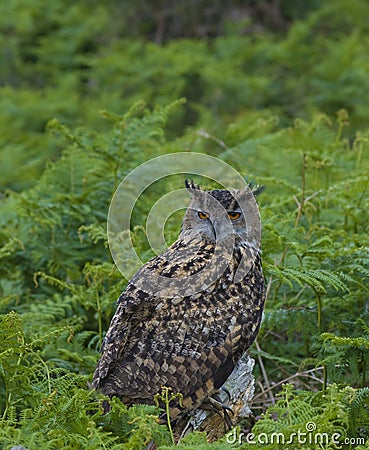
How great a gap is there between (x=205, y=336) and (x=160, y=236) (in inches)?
77.4

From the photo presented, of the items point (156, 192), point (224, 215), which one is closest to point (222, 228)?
point (224, 215)

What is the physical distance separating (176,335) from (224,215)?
841mm

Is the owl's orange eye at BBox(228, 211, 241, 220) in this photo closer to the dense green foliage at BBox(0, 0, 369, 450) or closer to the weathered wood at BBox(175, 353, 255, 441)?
the dense green foliage at BBox(0, 0, 369, 450)

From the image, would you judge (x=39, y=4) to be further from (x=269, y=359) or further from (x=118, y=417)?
(x=118, y=417)

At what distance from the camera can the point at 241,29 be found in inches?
594

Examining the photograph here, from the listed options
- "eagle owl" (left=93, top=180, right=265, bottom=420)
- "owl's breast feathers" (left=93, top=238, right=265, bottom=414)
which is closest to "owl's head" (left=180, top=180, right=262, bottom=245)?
"eagle owl" (left=93, top=180, right=265, bottom=420)

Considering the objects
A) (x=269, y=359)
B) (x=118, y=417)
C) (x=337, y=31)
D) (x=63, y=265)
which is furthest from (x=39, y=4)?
(x=118, y=417)

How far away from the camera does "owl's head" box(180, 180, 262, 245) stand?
492cm

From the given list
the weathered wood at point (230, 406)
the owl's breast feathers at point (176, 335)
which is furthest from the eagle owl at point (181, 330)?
the weathered wood at point (230, 406)

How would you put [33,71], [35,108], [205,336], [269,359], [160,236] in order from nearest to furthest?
[205,336] → [269,359] → [160,236] → [35,108] → [33,71]

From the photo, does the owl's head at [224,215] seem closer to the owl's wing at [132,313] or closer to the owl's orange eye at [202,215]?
the owl's orange eye at [202,215]

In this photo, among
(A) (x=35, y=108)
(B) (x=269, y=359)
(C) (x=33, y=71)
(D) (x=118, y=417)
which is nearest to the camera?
(D) (x=118, y=417)

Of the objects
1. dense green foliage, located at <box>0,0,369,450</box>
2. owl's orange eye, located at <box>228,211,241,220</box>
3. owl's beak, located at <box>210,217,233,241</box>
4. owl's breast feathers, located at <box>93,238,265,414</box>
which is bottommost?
dense green foliage, located at <box>0,0,369,450</box>

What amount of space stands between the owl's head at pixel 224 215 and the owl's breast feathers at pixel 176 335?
35 cm
